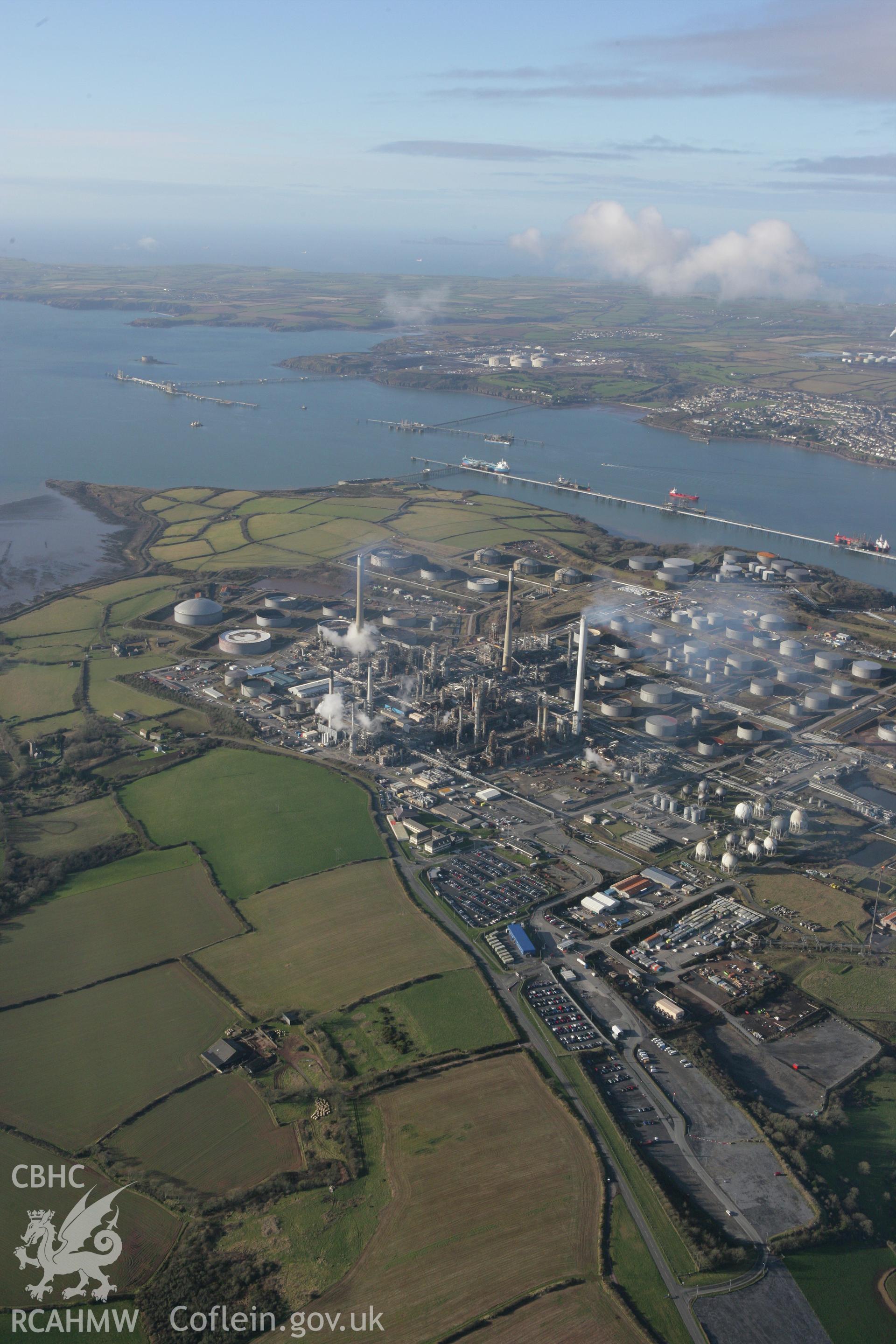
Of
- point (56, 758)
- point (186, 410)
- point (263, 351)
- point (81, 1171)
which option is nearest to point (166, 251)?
point (263, 351)

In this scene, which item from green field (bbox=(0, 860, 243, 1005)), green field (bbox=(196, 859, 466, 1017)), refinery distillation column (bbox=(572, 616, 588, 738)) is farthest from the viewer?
refinery distillation column (bbox=(572, 616, 588, 738))

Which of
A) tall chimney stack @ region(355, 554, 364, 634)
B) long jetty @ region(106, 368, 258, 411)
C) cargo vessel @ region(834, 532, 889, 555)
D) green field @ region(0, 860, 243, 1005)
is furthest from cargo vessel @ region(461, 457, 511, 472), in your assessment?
green field @ region(0, 860, 243, 1005)

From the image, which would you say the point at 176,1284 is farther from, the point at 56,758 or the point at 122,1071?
the point at 56,758

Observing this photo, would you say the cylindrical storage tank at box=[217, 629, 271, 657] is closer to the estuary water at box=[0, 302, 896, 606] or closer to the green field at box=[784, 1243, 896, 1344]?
the estuary water at box=[0, 302, 896, 606]

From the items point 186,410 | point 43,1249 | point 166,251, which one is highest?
point 166,251

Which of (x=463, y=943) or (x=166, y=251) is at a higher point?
(x=166, y=251)

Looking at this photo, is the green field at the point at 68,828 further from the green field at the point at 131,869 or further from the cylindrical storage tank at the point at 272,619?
the cylindrical storage tank at the point at 272,619
